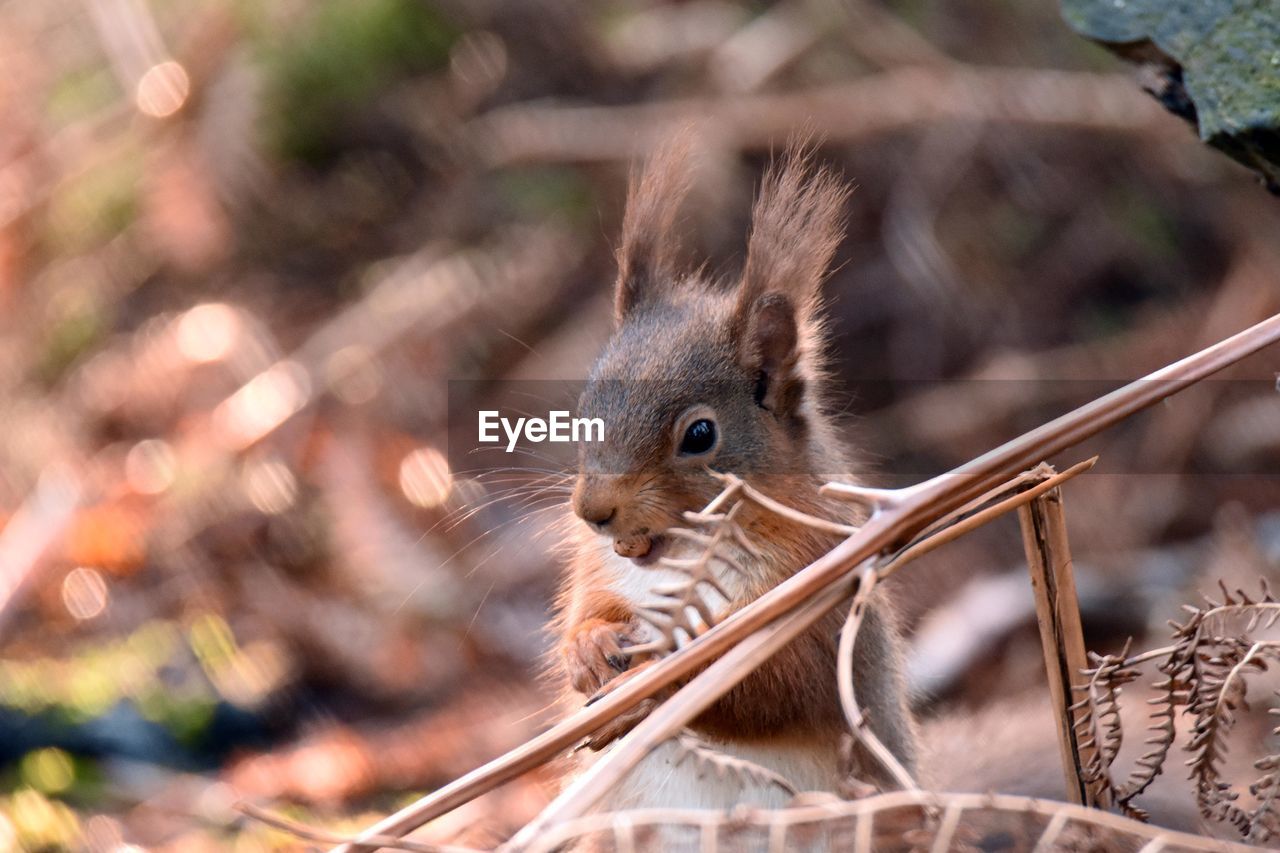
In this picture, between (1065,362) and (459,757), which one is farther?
(1065,362)

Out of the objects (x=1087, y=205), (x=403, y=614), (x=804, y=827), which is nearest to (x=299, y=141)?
(x=403, y=614)

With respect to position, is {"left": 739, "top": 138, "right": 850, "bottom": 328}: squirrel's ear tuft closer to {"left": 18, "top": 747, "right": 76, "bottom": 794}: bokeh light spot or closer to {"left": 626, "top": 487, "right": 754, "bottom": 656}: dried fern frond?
{"left": 626, "top": 487, "right": 754, "bottom": 656}: dried fern frond

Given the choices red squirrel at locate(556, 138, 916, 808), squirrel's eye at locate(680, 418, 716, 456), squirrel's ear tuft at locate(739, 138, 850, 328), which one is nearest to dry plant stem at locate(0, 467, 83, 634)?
red squirrel at locate(556, 138, 916, 808)

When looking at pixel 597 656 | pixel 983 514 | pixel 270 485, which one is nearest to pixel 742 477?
pixel 597 656

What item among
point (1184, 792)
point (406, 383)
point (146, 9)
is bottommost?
point (1184, 792)

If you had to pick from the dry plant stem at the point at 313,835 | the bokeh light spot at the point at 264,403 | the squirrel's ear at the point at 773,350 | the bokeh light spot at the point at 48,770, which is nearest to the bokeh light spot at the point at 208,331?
the bokeh light spot at the point at 264,403

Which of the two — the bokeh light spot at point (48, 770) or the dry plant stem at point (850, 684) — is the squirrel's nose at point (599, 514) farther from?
the bokeh light spot at point (48, 770)

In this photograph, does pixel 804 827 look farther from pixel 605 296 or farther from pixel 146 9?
pixel 146 9
